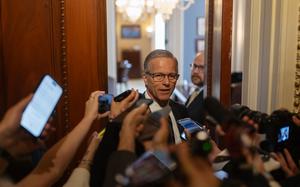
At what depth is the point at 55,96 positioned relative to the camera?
3.44ft

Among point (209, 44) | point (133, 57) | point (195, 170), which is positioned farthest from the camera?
point (133, 57)

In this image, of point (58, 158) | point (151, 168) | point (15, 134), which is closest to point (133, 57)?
point (58, 158)

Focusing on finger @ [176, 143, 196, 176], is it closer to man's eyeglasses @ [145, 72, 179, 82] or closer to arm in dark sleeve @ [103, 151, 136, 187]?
arm in dark sleeve @ [103, 151, 136, 187]

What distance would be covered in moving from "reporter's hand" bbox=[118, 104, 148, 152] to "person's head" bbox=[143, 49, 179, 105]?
64 cm

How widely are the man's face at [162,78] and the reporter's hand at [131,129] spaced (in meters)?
0.64

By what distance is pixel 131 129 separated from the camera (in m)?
0.83

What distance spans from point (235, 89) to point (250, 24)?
822mm

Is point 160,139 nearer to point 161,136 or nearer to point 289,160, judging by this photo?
point 161,136

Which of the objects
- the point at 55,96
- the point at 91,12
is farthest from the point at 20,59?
the point at 55,96

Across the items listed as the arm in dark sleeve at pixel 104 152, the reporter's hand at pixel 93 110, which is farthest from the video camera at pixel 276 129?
the reporter's hand at pixel 93 110

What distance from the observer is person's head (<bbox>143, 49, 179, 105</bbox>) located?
150cm

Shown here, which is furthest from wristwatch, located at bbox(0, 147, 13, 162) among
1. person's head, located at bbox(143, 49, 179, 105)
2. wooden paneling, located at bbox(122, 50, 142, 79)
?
wooden paneling, located at bbox(122, 50, 142, 79)

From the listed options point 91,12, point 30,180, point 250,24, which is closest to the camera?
point 30,180

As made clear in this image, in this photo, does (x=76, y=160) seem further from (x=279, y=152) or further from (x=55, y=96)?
(x=279, y=152)
